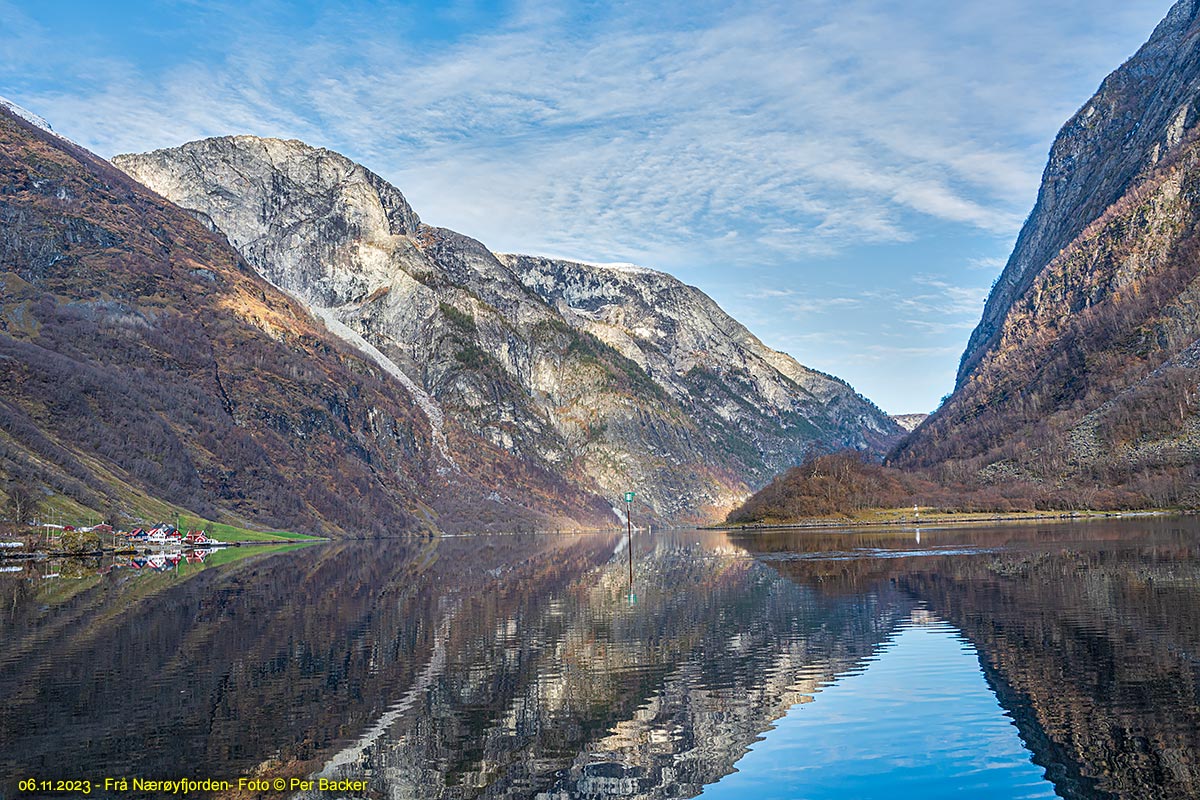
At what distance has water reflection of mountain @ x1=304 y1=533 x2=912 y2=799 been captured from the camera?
83.2ft

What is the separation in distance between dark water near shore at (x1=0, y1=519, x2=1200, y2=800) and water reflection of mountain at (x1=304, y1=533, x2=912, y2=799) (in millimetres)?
137

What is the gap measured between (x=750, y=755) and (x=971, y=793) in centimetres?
630

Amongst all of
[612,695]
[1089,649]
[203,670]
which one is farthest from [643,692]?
[203,670]

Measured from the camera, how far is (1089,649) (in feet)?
125

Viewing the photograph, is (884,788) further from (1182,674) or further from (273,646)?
(273,646)

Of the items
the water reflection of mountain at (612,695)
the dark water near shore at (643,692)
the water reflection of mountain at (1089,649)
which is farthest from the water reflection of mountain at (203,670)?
the water reflection of mountain at (1089,649)

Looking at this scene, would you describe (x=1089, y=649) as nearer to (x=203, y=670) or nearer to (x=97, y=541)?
(x=203, y=670)

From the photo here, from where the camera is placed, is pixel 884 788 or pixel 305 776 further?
pixel 305 776

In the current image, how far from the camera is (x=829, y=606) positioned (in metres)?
60.0

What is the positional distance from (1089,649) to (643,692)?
18316 millimetres

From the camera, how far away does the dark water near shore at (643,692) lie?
24.7m

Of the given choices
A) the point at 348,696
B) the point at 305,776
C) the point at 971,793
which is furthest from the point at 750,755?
the point at 348,696

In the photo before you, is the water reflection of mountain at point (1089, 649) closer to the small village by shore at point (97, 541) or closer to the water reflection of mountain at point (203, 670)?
the water reflection of mountain at point (203, 670)

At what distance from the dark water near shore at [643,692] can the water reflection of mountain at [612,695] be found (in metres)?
0.14
